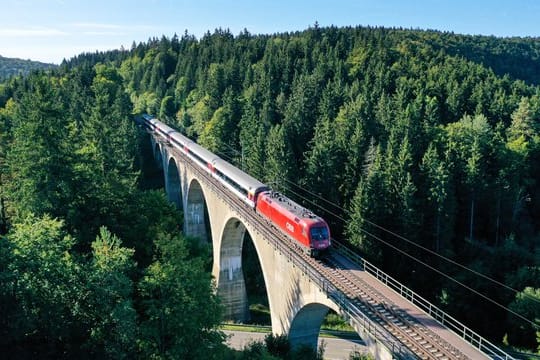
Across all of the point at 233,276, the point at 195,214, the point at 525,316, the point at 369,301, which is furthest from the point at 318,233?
the point at 195,214

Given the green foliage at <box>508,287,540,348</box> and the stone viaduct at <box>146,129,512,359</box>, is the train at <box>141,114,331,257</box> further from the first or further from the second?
the green foliage at <box>508,287,540,348</box>

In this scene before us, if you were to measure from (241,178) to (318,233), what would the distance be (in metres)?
15.8

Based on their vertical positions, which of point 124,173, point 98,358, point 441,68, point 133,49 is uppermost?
point 133,49

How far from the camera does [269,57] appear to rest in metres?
102

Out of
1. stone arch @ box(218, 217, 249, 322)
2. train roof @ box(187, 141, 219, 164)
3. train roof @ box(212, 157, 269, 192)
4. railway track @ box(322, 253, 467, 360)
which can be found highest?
train roof @ box(187, 141, 219, 164)

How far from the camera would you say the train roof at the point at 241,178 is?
40756 mm

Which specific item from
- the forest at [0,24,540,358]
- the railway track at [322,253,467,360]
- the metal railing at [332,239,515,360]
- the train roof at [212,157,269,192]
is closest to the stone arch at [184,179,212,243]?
the forest at [0,24,540,358]

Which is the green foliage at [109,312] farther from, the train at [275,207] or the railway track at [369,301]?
the train at [275,207]

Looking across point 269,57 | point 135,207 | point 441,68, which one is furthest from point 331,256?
point 269,57

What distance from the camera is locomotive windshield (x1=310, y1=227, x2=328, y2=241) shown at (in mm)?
30203

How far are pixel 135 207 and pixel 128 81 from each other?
13285cm

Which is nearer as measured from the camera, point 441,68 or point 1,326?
point 1,326

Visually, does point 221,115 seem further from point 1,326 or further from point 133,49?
point 133,49

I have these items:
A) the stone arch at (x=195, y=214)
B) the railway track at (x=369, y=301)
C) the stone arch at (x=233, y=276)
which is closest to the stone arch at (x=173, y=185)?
the stone arch at (x=195, y=214)
